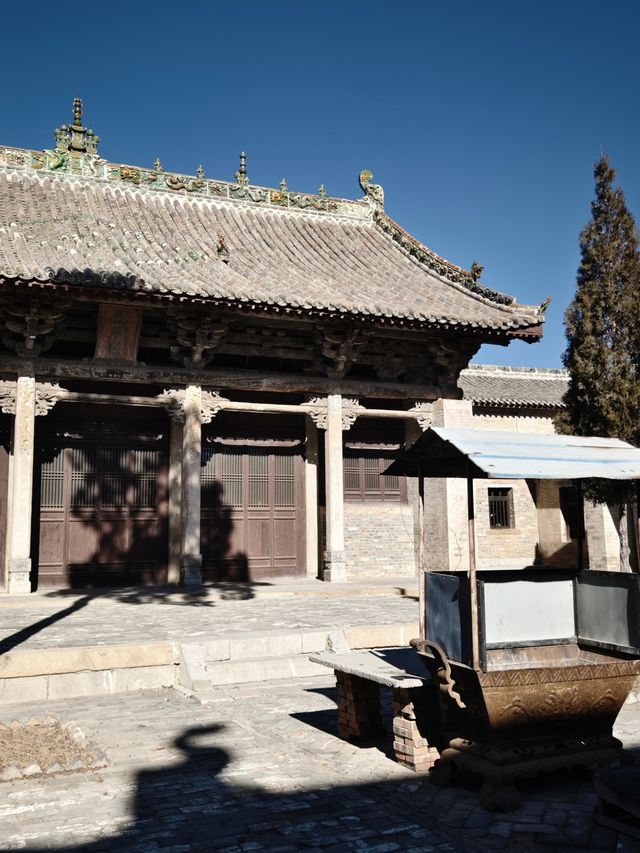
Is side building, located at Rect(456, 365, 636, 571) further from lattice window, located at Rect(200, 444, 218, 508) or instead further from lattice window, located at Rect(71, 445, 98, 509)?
lattice window, located at Rect(71, 445, 98, 509)

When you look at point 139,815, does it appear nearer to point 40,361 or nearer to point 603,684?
point 603,684

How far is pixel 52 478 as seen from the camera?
46.2 feet

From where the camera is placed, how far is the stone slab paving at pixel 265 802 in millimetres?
3877

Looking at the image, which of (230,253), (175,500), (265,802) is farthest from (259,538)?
(265,802)

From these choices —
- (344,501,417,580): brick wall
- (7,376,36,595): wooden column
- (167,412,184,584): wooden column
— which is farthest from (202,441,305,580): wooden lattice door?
(7,376,36,595): wooden column

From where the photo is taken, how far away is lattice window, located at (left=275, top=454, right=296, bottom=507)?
51.6 feet

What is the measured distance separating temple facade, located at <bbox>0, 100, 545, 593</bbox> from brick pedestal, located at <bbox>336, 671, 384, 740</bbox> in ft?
25.1

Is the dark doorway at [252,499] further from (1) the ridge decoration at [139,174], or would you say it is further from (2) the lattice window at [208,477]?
(1) the ridge decoration at [139,174]

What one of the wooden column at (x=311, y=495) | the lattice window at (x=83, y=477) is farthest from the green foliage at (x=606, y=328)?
the lattice window at (x=83, y=477)

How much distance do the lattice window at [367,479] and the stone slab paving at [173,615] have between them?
123 inches

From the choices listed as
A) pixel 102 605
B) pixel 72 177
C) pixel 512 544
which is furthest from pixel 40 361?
pixel 512 544

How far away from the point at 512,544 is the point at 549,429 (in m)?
3.53

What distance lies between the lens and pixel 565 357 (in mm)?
11906

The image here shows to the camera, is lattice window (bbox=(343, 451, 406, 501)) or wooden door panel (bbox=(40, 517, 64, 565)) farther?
lattice window (bbox=(343, 451, 406, 501))
